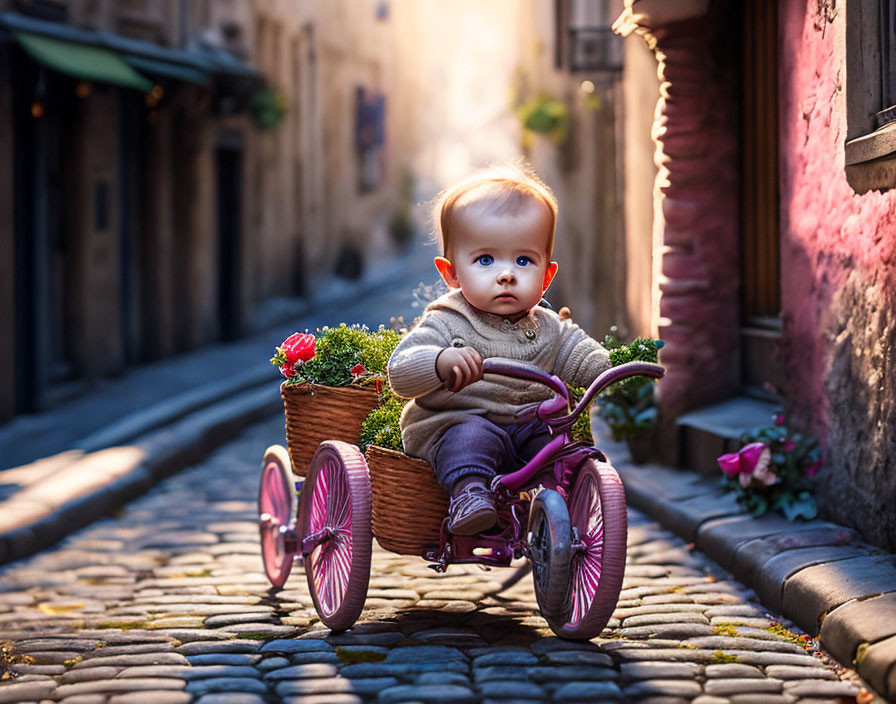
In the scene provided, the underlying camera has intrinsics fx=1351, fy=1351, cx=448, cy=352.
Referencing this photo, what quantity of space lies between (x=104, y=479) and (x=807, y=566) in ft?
14.9

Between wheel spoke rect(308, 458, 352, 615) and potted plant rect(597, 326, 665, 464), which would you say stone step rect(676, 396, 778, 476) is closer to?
potted plant rect(597, 326, 665, 464)

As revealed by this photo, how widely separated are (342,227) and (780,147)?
17125 millimetres

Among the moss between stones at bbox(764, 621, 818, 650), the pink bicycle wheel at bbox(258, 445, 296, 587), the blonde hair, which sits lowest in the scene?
the moss between stones at bbox(764, 621, 818, 650)

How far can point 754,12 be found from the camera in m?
7.62

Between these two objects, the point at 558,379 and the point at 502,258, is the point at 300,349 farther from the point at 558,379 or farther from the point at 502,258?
the point at 558,379

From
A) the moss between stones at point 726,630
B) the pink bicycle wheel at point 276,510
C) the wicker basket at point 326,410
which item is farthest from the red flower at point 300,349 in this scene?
the moss between stones at point 726,630

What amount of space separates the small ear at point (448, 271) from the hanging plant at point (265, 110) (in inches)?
530

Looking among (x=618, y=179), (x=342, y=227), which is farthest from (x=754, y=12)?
(x=342, y=227)

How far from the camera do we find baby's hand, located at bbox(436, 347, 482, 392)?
391 centimetres

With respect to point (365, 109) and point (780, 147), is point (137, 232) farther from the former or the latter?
point (365, 109)

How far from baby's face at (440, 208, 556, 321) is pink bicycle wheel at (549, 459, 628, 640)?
575mm

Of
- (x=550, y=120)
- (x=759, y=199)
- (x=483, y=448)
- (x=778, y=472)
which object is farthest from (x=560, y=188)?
(x=483, y=448)

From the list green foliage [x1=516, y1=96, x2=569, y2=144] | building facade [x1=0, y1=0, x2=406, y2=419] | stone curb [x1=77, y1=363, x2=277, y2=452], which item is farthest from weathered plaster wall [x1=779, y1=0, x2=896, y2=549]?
green foliage [x1=516, y1=96, x2=569, y2=144]

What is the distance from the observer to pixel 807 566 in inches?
191
